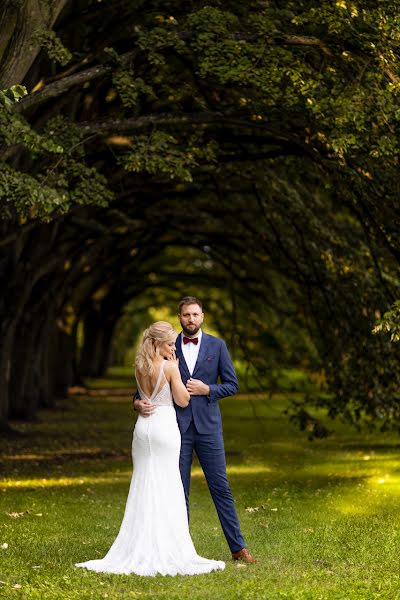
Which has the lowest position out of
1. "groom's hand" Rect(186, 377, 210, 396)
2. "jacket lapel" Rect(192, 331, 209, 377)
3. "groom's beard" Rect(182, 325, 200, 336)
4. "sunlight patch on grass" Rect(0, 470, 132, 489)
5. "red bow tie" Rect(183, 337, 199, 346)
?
"sunlight patch on grass" Rect(0, 470, 132, 489)

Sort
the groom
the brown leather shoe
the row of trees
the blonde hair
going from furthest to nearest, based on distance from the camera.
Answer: the row of trees < the brown leather shoe < the groom < the blonde hair

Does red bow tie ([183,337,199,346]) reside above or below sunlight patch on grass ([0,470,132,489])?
above

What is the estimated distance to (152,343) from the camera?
30.6 feet

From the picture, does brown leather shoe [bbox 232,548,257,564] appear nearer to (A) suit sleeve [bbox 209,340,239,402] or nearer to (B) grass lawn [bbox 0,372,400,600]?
(B) grass lawn [bbox 0,372,400,600]

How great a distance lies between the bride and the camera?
931cm

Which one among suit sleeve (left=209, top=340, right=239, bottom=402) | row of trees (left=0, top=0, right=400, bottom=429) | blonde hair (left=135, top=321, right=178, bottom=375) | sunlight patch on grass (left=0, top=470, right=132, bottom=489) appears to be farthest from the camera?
sunlight patch on grass (left=0, top=470, right=132, bottom=489)

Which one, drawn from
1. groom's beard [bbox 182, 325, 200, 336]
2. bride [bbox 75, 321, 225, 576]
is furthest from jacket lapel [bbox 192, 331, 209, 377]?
bride [bbox 75, 321, 225, 576]

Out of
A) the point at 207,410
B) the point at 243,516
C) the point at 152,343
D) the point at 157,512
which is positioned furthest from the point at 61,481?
the point at 152,343

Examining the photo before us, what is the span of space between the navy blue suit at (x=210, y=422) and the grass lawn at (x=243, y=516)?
1.87 ft

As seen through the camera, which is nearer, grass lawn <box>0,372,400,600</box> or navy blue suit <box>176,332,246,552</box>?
grass lawn <box>0,372,400,600</box>

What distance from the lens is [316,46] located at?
15.1 metres

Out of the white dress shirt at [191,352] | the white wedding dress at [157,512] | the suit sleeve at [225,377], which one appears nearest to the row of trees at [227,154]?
the white dress shirt at [191,352]

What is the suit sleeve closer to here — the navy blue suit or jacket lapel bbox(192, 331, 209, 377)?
the navy blue suit

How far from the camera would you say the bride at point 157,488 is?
30.6 ft
